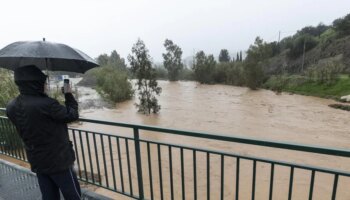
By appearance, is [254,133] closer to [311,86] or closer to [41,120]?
[41,120]

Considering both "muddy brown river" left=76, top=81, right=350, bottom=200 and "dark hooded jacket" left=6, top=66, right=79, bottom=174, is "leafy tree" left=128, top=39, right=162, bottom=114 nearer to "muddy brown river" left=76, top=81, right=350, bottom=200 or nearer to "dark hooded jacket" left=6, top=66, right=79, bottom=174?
"muddy brown river" left=76, top=81, right=350, bottom=200

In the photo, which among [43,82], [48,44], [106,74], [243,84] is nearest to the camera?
[43,82]

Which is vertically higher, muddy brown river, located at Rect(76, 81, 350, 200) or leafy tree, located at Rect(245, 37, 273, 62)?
leafy tree, located at Rect(245, 37, 273, 62)

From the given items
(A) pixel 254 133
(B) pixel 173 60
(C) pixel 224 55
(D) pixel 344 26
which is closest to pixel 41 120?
(A) pixel 254 133

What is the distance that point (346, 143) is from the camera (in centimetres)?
919

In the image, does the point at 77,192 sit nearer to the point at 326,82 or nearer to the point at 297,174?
the point at 297,174

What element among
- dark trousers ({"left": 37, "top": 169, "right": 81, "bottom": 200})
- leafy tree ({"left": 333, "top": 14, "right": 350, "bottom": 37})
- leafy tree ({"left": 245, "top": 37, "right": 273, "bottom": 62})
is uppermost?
leafy tree ({"left": 333, "top": 14, "right": 350, "bottom": 37})

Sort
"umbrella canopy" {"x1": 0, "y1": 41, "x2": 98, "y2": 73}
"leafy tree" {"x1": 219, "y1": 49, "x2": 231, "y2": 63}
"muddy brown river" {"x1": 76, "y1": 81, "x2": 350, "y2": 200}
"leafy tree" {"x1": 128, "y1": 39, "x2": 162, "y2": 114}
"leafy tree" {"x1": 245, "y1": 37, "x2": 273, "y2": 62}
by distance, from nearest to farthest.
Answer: "umbrella canopy" {"x1": 0, "y1": 41, "x2": 98, "y2": 73}
"muddy brown river" {"x1": 76, "y1": 81, "x2": 350, "y2": 200}
"leafy tree" {"x1": 128, "y1": 39, "x2": 162, "y2": 114}
"leafy tree" {"x1": 245, "y1": 37, "x2": 273, "y2": 62}
"leafy tree" {"x1": 219, "y1": 49, "x2": 231, "y2": 63}

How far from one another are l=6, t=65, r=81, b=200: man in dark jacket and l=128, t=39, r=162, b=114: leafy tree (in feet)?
40.4

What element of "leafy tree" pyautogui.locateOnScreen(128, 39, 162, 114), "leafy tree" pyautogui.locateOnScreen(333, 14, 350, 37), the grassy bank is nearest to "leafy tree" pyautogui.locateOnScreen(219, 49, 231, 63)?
"leafy tree" pyautogui.locateOnScreen(333, 14, 350, 37)

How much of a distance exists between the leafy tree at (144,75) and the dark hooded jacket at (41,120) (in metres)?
12.3

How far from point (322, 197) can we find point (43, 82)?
6029 millimetres

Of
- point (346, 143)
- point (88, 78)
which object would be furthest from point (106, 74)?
point (346, 143)

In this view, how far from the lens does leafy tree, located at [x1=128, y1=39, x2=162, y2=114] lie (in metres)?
13.7
